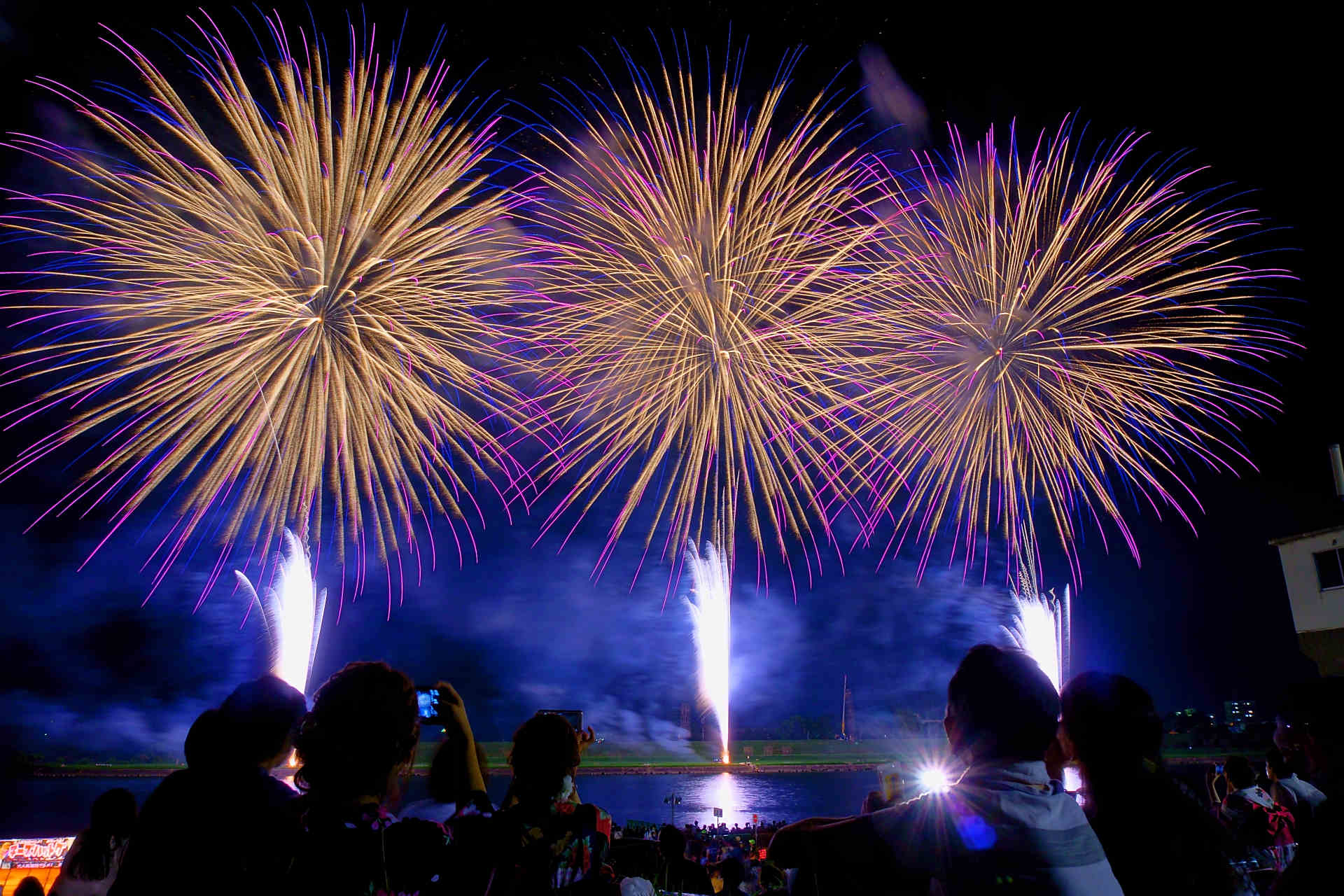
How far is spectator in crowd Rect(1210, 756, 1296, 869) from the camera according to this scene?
5.90 meters

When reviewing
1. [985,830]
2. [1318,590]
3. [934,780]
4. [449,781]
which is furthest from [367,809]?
[1318,590]

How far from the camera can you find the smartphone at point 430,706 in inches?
153

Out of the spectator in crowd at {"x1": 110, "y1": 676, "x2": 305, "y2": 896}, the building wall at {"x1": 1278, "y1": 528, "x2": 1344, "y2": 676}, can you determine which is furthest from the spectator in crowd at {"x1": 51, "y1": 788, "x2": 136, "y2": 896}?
the building wall at {"x1": 1278, "y1": 528, "x2": 1344, "y2": 676}

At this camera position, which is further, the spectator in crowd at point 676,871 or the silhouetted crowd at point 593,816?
the spectator in crowd at point 676,871

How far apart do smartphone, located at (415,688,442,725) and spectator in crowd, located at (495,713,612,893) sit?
0.54 meters

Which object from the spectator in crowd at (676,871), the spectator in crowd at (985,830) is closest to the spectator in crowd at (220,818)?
the spectator in crowd at (985,830)

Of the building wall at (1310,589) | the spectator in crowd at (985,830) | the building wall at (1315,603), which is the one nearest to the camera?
the spectator in crowd at (985,830)

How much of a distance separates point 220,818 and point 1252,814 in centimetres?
723

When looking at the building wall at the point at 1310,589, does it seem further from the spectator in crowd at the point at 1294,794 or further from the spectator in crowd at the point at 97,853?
the spectator in crowd at the point at 97,853

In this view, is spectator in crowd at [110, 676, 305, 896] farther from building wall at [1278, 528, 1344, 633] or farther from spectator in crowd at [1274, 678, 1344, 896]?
building wall at [1278, 528, 1344, 633]

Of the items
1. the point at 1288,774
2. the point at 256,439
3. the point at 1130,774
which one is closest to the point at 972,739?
the point at 1130,774

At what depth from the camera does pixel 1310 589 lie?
77.5 feet

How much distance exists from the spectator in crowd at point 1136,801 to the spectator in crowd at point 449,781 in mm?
2561

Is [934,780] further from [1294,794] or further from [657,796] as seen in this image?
[657,796]
